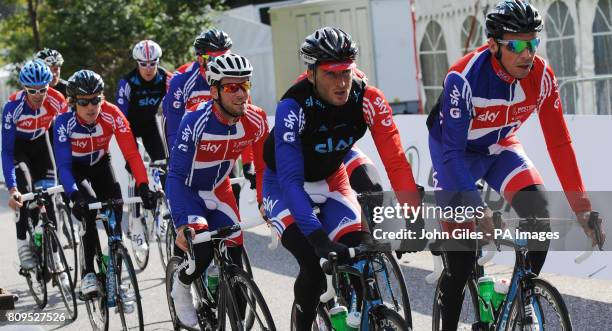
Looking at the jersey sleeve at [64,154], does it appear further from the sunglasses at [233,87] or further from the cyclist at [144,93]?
the cyclist at [144,93]

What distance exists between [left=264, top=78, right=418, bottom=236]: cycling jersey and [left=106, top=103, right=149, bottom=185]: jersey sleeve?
227 centimetres

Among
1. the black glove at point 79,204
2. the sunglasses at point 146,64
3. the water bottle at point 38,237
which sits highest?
the sunglasses at point 146,64

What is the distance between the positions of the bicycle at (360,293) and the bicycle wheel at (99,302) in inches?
103

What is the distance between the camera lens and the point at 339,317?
5516 mm

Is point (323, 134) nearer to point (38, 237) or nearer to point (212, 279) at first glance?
point (212, 279)

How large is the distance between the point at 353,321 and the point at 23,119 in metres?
5.80

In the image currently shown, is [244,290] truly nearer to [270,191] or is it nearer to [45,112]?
[270,191]

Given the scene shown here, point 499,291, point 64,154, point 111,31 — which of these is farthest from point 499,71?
point 111,31

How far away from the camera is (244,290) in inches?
239

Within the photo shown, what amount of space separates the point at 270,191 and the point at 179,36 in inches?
873

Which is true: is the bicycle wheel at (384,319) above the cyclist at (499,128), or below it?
below

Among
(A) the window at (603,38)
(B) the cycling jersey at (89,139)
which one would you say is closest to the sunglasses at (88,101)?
(B) the cycling jersey at (89,139)

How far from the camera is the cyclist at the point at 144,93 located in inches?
435

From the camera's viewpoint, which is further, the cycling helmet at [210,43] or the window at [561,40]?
the window at [561,40]
